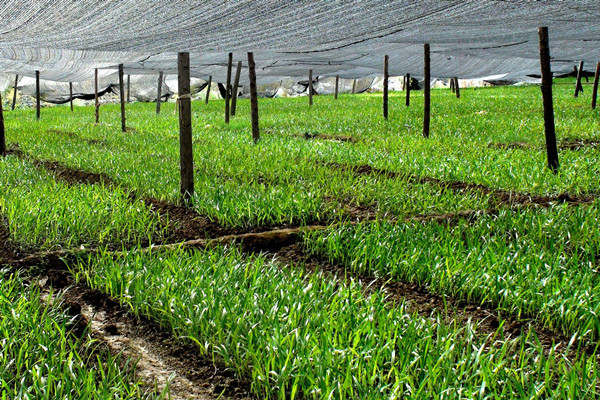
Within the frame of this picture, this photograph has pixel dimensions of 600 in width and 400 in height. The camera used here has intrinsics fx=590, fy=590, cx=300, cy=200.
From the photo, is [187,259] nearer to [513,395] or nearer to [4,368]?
[4,368]

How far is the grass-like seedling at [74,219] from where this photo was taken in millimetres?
4535

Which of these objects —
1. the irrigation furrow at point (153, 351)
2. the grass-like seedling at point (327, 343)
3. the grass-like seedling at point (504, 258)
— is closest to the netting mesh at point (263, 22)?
the grass-like seedling at point (504, 258)

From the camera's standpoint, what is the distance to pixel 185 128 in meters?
5.71

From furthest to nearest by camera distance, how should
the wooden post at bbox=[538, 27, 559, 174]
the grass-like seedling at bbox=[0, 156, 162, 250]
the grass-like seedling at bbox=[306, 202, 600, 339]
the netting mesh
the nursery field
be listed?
the wooden post at bbox=[538, 27, 559, 174], the netting mesh, the grass-like seedling at bbox=[0, 156, 162, 250], the grass-like seedling at bbox=[306, 202, 600, 339], the nursery field

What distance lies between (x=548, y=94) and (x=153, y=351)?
554 cm

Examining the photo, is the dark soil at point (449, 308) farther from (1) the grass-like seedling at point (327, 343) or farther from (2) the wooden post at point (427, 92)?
(2) the wooden post at point (427, 92)

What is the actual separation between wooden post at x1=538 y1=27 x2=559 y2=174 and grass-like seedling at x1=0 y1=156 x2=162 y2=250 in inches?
177

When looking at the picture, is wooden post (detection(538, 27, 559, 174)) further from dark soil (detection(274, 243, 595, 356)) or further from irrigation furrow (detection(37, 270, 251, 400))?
irrigation furrow (detection(37, 270, 251, 400))

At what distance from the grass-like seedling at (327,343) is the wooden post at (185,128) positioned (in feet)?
7.51

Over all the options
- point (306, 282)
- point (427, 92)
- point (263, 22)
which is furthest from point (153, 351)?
point (427, 92)

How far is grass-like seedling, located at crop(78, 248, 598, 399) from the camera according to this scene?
7.76 ft

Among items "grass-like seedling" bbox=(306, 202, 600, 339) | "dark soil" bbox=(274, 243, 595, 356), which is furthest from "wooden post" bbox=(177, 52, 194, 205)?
"dark soil" bbox=(274, 243, 595, 356)

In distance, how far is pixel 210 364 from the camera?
2.76m

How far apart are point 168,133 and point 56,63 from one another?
385cm
